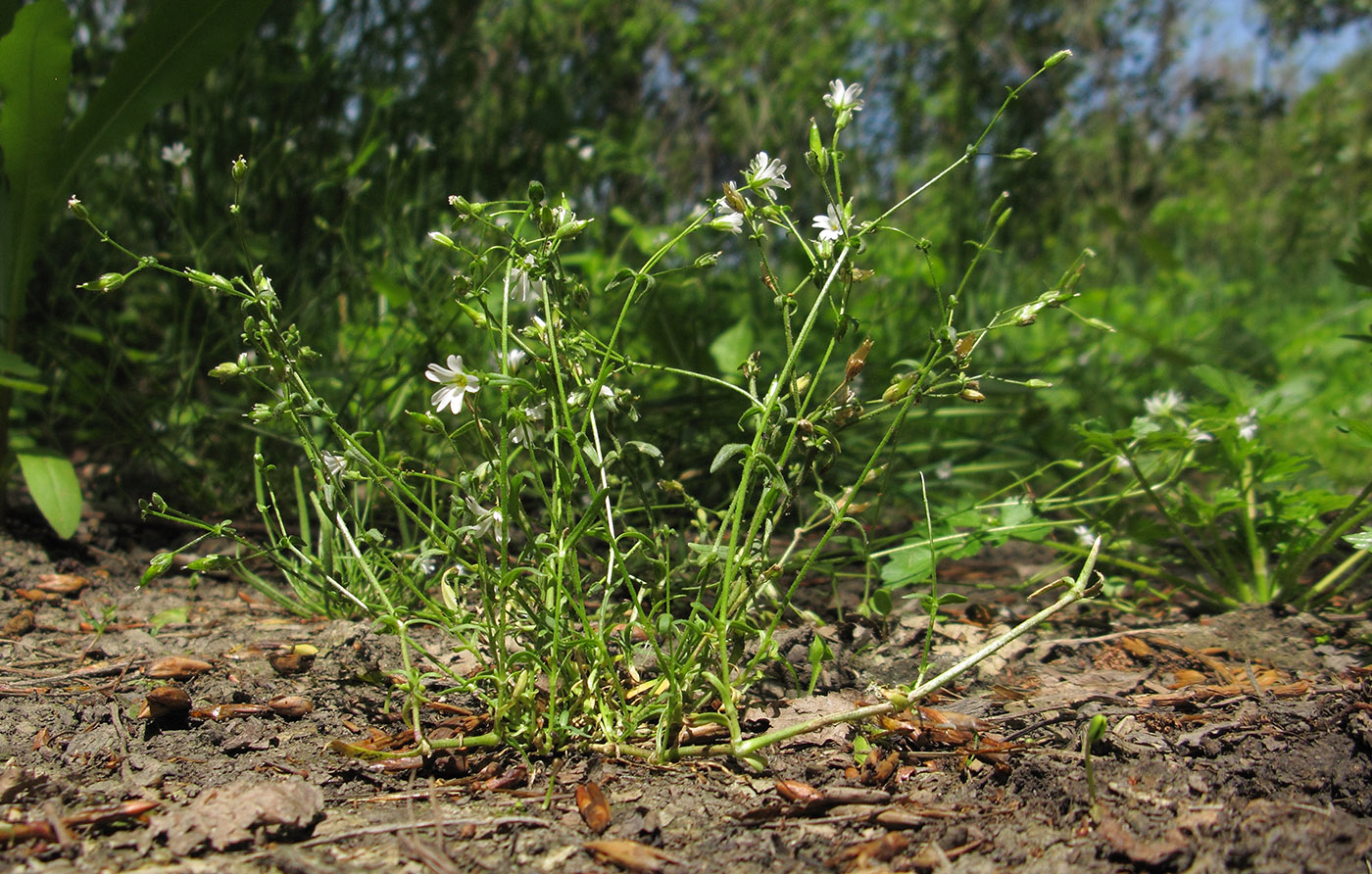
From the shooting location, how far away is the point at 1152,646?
60.4 inches

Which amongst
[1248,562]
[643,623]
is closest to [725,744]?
[643,623]

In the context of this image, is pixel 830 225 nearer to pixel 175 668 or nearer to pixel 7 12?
pixel 175 668

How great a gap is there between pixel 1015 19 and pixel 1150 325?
4745 mm

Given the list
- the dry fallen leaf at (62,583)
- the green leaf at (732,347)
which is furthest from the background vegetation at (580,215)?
the dry fallen leaf at (62,583)

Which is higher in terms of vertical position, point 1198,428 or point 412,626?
point 1198,428

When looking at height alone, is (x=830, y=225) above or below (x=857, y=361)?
above

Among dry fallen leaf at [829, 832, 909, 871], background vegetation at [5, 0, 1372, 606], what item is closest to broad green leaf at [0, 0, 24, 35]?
background vegetation at [5, 0, 1372, 606]

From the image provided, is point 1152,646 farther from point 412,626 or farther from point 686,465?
point 412,626

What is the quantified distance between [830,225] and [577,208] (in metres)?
2.14

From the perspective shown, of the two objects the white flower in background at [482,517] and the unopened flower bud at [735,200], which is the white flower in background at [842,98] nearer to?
the unopened flower bud at [735,200]

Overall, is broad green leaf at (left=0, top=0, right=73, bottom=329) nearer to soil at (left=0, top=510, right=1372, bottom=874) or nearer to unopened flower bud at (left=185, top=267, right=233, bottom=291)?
soil at (left=0, top=510, right=1372, bottom=874)

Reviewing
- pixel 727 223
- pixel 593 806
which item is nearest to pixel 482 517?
pixel 593 806

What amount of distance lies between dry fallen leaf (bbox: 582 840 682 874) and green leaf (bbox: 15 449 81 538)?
140cm

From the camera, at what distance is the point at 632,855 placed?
2.94 ft
